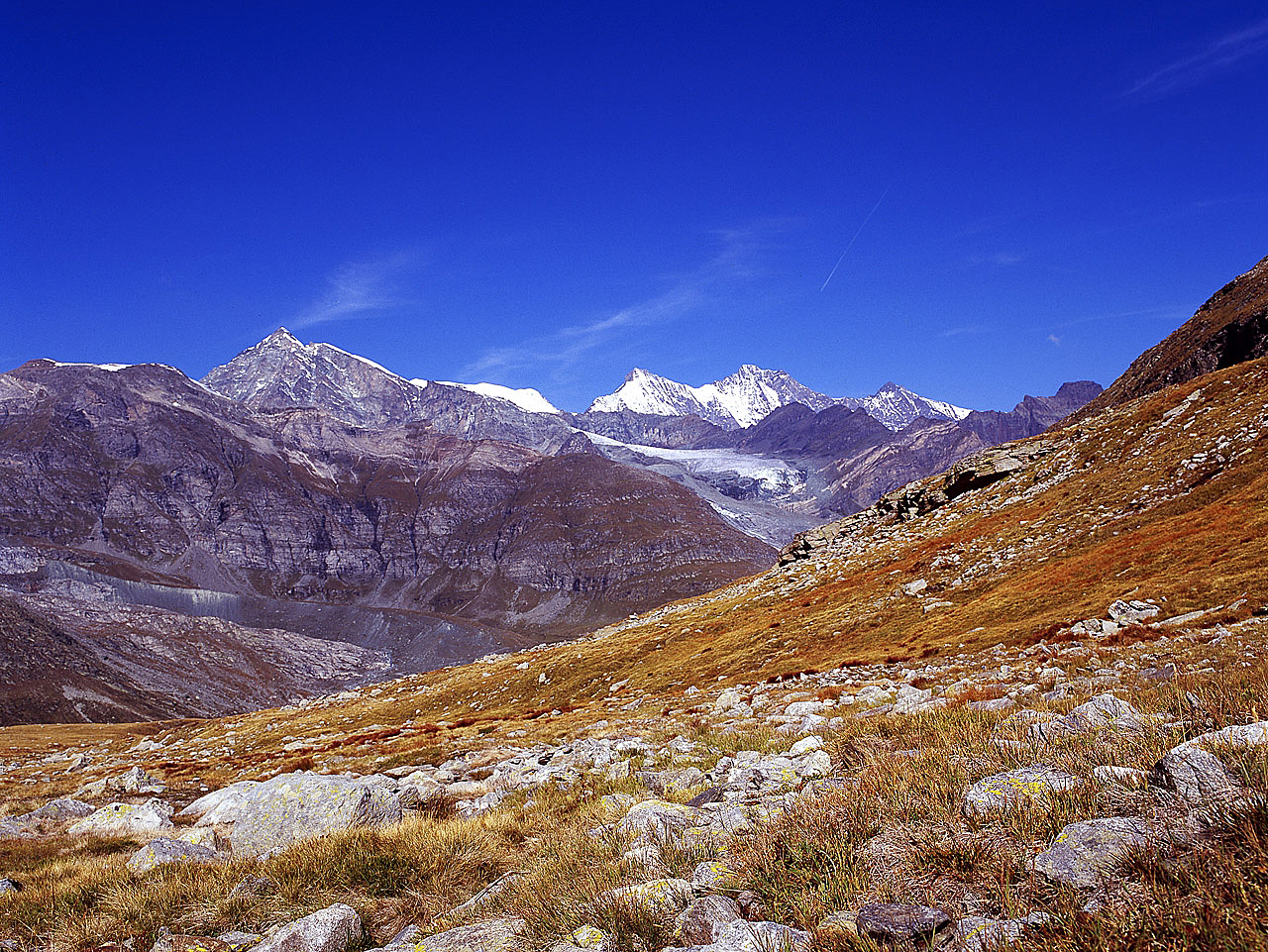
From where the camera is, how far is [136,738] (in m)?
90.4

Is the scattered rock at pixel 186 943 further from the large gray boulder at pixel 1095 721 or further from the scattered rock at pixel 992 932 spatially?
the large gray boulder at pixel 1095 721

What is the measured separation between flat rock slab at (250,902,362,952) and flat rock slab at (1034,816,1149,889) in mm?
6415

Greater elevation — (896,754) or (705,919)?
(705,919)

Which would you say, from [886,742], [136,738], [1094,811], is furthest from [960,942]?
[136,738]

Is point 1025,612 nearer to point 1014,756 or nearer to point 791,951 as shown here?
point 1014,756

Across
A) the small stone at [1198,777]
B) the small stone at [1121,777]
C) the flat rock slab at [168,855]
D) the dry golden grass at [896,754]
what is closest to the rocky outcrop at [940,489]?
the dry golden grass at [896,754]

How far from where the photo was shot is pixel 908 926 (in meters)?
4.08

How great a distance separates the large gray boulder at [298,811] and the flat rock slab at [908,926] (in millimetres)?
9545

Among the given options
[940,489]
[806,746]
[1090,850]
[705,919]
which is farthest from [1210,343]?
[705,919]

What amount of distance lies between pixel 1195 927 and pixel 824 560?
8036cm

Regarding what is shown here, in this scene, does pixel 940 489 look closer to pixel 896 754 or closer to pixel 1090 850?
pixel 896 754

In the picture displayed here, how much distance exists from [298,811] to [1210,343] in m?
197

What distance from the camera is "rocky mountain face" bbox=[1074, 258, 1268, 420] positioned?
135 m

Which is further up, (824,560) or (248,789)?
(248,789)
